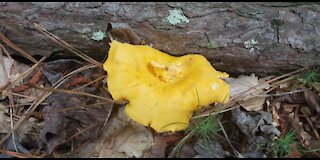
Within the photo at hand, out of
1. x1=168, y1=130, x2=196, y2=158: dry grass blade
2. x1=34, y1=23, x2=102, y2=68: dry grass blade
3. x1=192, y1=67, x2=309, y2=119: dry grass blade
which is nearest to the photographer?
x1=168, y1=130, x2=196, y2=158: dry grass blade

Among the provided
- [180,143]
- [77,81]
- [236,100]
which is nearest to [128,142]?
[180,143]

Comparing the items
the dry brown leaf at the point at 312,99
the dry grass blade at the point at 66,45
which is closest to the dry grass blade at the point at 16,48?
the dry grass blade at the point at 66,45

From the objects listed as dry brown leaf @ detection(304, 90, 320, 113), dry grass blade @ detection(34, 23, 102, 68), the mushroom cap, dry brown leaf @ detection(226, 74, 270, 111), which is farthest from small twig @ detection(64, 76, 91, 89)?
dry brown leaf @ detection(304, 90, 320, 113)

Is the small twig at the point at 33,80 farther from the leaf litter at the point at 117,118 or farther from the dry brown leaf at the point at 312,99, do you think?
the dry brown leaf at the point at 312,99

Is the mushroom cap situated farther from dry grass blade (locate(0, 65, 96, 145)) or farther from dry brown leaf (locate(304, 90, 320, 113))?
dry brown leaf (locate(304, 90, 320, 113))

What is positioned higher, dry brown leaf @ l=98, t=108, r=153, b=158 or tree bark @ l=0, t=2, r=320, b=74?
tree bark @ l=0, t=2, r=320, b=74

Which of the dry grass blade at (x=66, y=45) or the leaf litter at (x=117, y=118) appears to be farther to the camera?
the dry grass blade at (x=66, y=45)
